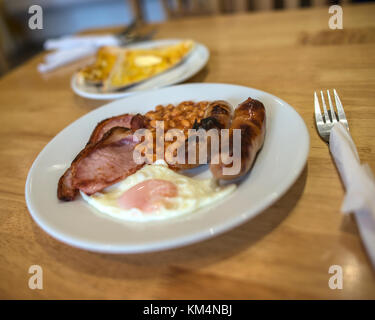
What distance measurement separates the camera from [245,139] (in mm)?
829

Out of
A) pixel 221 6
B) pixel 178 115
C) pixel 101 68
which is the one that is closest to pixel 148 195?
pixel 178 115

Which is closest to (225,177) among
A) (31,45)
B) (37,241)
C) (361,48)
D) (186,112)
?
(186,112)

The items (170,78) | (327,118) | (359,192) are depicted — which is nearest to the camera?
(359,192)

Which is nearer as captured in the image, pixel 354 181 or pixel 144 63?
pixel 354 181

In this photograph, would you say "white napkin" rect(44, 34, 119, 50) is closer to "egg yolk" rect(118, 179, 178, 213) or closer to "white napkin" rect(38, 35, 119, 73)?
"white napkin" rect(38, 35, 119, 73)

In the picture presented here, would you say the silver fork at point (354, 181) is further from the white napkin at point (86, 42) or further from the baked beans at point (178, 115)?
the white napkin at point (86, 42)

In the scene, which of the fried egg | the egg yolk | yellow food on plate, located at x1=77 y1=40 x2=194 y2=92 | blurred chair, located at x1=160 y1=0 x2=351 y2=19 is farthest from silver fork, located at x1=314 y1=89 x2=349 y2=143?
blurred chair, located at x1=160 y1=0 x2=351 y2=19

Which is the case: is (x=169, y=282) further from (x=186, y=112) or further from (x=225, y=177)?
(x=186, y=112)

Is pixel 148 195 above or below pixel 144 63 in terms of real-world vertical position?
below

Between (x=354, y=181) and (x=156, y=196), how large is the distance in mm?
476

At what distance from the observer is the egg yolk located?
2.59ft

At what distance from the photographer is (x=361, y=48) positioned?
1513 mm

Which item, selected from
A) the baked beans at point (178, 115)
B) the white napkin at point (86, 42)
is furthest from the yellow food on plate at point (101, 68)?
the baked beans at point (178, 115)

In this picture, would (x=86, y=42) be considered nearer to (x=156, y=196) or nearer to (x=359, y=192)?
(x=156, y=196)
